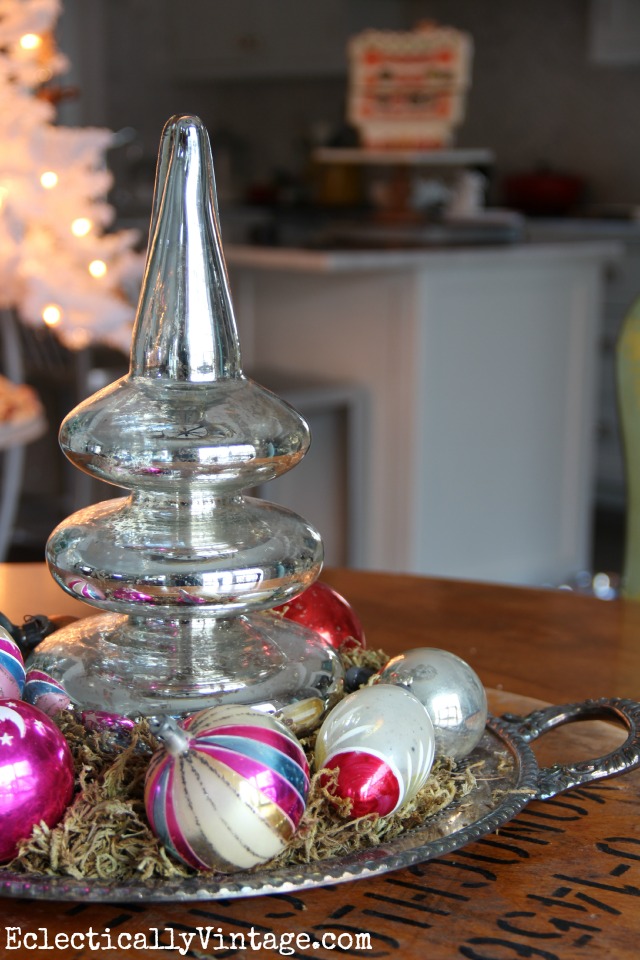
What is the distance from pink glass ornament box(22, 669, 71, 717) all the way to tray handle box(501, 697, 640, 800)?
0.25 meters

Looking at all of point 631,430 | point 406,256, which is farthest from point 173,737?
point 406,256

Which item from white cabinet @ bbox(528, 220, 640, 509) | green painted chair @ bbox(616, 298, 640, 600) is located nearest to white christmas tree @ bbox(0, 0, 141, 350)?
green painted chair @ bbox(616, 298, 640, 600)

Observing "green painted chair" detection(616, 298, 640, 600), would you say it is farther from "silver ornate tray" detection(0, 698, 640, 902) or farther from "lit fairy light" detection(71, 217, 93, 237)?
"lit fairy light" detection(71, 217, 93, 237)

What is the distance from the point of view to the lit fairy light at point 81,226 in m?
1.74

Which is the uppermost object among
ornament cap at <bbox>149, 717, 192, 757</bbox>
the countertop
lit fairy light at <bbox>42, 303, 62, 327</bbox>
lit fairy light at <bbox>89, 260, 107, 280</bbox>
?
lit fairy light at <bbox>89, 260, 107, 280</bbox>

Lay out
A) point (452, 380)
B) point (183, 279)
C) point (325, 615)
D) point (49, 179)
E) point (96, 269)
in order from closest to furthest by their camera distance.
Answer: point (183, 279) → point (325, 615) → point (49, 179) → point (96, 269) → point (452, 380)

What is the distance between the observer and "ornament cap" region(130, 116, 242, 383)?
0.62 m

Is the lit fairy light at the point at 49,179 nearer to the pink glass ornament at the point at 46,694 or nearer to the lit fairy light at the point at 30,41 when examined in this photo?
the lit fairy light at the point at 30,41

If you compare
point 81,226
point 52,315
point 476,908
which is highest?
point 81,226

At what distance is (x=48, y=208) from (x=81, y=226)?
77 mm

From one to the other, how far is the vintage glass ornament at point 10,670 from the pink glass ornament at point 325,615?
170 millimetres

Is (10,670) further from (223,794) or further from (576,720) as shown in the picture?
(576,720)

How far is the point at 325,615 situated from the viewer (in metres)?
0.77

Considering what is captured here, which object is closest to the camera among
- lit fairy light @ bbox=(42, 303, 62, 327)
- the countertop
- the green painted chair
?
the green painted chair
